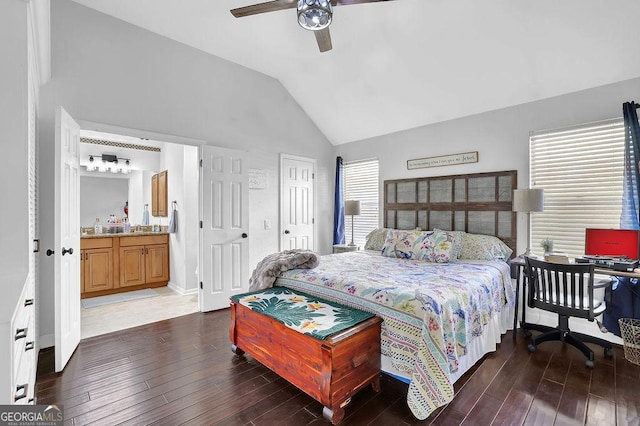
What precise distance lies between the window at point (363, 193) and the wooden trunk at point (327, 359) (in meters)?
3.19

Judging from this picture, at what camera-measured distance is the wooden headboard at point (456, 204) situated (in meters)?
3.71

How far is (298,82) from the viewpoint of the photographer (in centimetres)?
471

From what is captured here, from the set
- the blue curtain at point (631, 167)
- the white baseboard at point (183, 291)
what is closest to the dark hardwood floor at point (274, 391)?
the blue curtain at point (631, 167)

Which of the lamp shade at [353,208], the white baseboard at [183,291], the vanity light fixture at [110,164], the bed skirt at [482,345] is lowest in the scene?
the white baseboard at [183,291]

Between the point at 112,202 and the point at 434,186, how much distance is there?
18.0 feet

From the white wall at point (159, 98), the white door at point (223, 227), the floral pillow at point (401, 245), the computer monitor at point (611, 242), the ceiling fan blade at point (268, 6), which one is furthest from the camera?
the white door at point (223, 227)

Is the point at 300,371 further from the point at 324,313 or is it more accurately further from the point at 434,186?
the point at 434,186

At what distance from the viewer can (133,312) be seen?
384cm

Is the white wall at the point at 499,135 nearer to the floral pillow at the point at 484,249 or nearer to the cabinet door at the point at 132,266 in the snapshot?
the floral pillow at the point at 484,249

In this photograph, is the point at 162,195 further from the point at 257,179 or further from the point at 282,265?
the point at 282,265

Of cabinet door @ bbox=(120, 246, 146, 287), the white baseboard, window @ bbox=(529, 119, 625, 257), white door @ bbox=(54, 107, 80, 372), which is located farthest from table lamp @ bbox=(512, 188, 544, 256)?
cabinet door @ bbox=(120, 246, 146, 287)

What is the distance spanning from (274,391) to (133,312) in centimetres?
264

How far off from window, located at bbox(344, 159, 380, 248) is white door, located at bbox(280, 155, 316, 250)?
2.24ft

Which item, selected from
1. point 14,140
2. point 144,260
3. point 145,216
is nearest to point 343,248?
point 144,260
